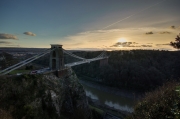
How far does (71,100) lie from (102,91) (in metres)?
14.4

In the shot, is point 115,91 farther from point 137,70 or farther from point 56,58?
point 56,58

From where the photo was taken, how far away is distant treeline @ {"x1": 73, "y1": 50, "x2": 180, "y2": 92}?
29719mm

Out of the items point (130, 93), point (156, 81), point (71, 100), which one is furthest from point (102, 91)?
point (71, 100)

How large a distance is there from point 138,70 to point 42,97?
25937 mm

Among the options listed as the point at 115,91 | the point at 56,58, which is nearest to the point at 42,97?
the point at 56,58

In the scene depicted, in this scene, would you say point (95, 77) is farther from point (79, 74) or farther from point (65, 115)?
point (65, 115)

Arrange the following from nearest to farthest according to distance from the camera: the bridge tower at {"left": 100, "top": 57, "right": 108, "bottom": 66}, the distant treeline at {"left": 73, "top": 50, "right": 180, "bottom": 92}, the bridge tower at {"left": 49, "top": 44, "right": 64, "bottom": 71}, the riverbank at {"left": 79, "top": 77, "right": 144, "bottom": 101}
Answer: the bridge tower at {"left": 49, "top": 44, "right": 64, "bottom": 71}, the riverbank at {"left": 79, "top": 77, "right": 144, "bottom": 101}, the distant treeline at {"left": 73, "top": 50, "right": 180, "bottom": 92}, the bridge tower at {"left": 100, "top": 57, "right": 108, "bottom": 66}

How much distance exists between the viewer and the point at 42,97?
455 inches

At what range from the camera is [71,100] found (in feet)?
50.8

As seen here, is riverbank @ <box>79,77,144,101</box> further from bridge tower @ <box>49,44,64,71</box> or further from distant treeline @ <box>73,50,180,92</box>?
bridge tower @ <box>49,44,64,71</box>

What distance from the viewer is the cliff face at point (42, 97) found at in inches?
367

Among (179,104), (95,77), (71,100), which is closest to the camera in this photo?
(179,104)

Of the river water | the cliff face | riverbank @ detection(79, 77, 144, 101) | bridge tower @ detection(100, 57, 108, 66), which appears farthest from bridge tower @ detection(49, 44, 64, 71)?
bridge tower @ detection(100, 57, 108, 66)

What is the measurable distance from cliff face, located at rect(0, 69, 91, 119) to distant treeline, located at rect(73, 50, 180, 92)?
1619 cm
